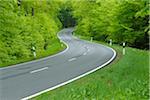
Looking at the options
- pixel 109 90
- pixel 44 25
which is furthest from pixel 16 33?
pixel 109 90

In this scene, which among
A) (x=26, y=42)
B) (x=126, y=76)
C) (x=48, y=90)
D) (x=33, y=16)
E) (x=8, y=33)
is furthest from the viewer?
(x=33, y=16)

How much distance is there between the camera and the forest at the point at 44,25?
73.5 ft

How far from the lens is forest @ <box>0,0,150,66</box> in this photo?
73.5 ft

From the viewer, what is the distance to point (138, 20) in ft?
116

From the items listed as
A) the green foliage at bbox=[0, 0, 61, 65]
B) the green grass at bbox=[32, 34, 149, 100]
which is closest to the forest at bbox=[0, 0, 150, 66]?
the green foliage at bbox=[0, 0, 61, 65]

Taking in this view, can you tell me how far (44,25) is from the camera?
1294 inches

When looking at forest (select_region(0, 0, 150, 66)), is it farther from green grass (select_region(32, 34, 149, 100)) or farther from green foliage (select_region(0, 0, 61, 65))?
green grass (select_region(32, 34, 149, 100))

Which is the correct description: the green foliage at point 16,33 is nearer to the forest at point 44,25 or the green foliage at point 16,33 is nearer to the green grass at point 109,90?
the forest at point 44,25

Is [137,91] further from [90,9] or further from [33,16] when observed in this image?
[90,9]

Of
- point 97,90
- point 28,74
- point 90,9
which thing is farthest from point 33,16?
point 90,9

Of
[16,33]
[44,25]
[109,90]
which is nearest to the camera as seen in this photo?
[109,90]

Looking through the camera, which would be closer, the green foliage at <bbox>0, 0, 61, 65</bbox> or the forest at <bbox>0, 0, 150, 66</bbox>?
the green foliage at <bbox>0, 0, 61, 65</bbox>

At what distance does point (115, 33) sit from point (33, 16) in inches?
441

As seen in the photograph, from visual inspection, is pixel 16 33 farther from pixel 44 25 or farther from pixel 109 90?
pixel 109 90
